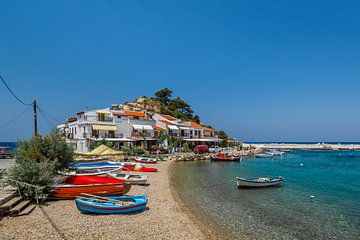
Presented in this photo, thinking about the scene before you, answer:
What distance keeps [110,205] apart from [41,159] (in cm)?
712

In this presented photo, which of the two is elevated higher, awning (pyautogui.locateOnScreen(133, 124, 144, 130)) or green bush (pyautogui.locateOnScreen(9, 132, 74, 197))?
awning (pyautogui.locateOnScreen(133, 124, 144, 130))

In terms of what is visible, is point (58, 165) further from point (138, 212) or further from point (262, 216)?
point (262, 216)

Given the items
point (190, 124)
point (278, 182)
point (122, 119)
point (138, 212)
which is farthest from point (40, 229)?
point (190, 124)

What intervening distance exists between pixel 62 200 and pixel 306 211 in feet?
43.8

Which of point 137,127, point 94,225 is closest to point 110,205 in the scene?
point 94,225

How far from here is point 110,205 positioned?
11500 millimetres

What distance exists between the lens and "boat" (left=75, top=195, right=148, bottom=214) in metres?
11.3

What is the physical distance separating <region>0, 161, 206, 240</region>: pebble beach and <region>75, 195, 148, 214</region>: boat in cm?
26

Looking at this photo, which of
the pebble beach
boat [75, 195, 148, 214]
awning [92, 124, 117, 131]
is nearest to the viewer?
the pebble beach

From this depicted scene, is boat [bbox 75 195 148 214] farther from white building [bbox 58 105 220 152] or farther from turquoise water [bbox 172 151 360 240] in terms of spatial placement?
white building [bbox 58 105 220 152]

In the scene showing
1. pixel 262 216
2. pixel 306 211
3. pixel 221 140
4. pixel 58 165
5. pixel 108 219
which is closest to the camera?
pixel 108 219

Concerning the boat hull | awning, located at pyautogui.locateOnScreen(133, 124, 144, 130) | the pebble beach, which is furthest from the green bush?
awning, located at pyautogui.locateOnScreen(133, 124, 144, 130)

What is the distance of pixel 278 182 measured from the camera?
21.8 m

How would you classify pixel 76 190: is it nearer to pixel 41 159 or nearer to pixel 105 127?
pixel 41 159
